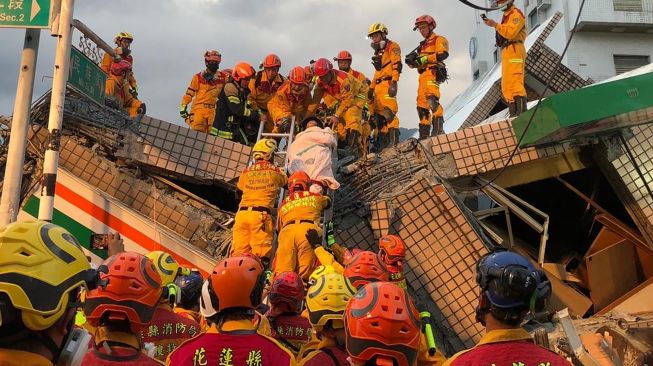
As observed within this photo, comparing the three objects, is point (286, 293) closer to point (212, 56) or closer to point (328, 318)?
point (328, 318)

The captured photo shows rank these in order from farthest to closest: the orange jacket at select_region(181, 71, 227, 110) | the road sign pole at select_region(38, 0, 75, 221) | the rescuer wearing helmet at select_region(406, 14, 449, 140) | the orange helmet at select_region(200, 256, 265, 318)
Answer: the orange jacket at select_region(181, 71, 227, 110), the rescuer wearing helmet at select_region(406, 14, 449, 140), the road sign pole at select_region(38, 0, 75, 221), the orange helmet at select_region(200, 256, 265, 318)

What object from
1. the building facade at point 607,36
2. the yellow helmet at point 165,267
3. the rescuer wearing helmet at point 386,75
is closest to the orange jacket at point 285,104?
the rescuer wearing helmet at point 386,75

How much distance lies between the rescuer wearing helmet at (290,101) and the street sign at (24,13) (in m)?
3.57

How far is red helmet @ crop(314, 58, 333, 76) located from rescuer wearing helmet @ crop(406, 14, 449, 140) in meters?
1.40

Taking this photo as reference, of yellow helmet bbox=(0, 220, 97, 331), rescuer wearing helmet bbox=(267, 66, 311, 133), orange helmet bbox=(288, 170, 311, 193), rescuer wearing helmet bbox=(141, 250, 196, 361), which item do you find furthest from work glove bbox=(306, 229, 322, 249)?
yellow helmet bbox=(0, 220, 97, 331)

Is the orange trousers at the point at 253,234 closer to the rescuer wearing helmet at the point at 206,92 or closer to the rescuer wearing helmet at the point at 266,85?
the rescuer wearing helmet at the point at 266,85

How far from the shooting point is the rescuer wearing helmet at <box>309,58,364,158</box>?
900 centimetres

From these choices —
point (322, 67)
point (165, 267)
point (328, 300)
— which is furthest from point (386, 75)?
point (328, 300)

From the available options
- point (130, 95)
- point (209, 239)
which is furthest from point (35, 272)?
point (130, 95)

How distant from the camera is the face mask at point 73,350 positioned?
192 cm

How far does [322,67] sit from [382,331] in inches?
264

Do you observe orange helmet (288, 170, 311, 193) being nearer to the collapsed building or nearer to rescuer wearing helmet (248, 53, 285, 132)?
the collapsed building

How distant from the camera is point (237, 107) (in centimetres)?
954

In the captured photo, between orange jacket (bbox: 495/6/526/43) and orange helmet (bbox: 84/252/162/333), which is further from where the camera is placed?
orange jacket (bbox: 495/6/526/43)
